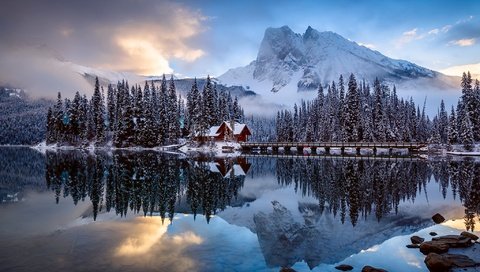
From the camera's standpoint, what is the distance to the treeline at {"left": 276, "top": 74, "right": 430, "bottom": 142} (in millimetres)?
89125

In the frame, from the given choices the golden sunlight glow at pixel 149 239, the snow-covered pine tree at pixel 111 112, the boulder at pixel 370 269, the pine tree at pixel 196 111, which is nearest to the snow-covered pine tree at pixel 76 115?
the snow-covered pine tree at pixel 111 112

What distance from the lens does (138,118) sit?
97.2 m

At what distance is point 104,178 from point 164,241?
2243 cm

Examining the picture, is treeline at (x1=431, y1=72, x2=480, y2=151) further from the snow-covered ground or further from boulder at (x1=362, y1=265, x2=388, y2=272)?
boulder at (x1=362, y1=265, x2=388, y2=272)

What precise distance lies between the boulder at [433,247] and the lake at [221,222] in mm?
337


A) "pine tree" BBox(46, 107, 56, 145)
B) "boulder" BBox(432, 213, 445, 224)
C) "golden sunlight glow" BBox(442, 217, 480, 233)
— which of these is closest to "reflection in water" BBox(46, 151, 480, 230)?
"golden sunlight glow" BBox(442, 217, 480, 233)

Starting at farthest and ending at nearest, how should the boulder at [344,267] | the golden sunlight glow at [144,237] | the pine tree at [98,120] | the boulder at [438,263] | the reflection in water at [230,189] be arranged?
the pine tree at [98,120], the reflection in water at [230,189], the golden sunlight glow at [144,237], the boulder at [344,267], the boulder at [438,263]

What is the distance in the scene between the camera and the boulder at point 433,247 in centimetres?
1408

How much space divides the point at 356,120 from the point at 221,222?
246 feet

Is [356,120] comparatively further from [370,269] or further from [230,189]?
[370,269]

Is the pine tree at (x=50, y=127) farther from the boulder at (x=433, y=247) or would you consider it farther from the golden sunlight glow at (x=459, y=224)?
the boulder at (x=433, y=247)

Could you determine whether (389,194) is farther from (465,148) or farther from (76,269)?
(465,148)

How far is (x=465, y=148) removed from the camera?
7275 centimetres

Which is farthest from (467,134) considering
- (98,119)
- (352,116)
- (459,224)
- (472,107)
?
(98,119)
